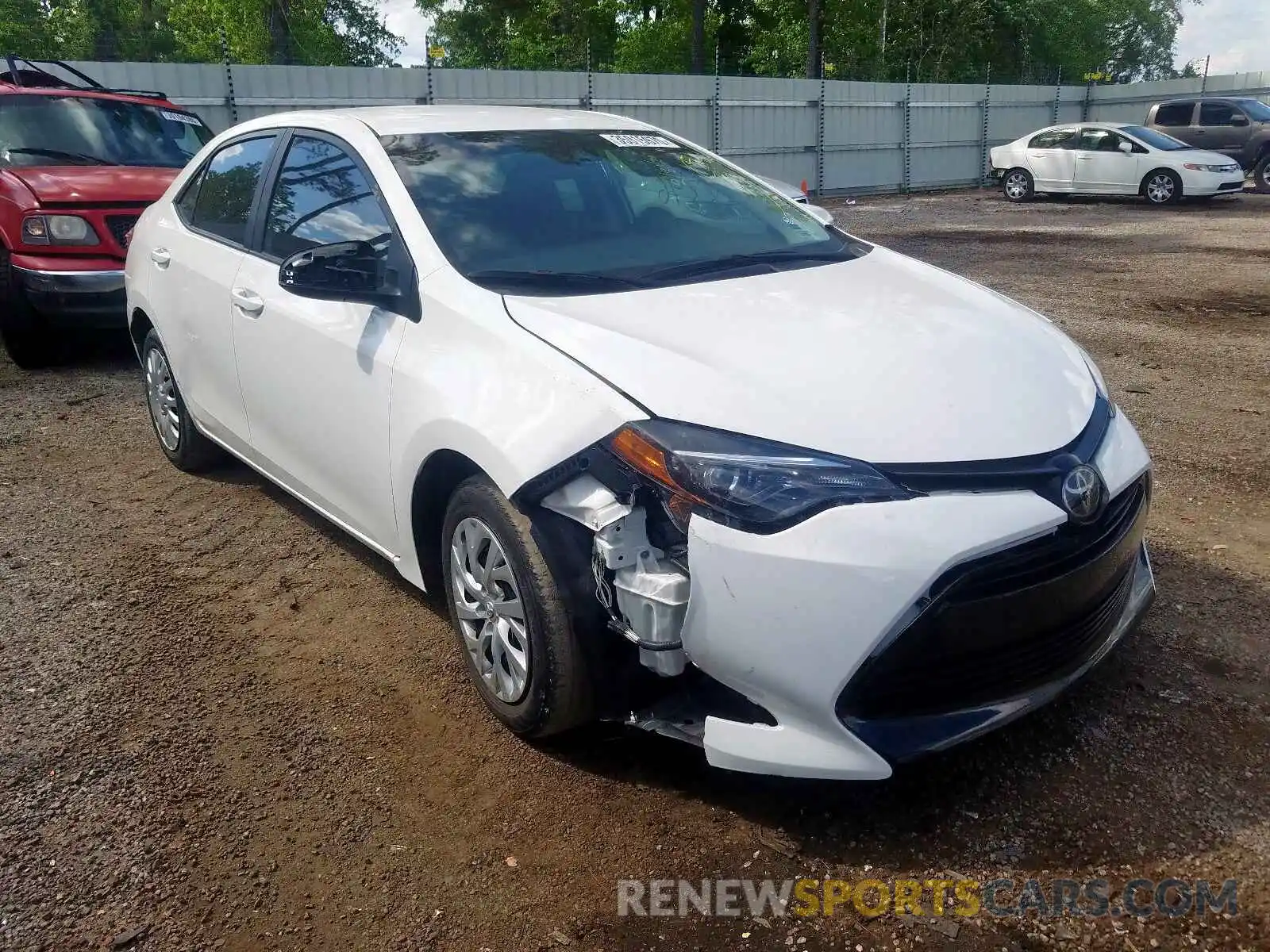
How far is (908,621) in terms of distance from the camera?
2.28 meters

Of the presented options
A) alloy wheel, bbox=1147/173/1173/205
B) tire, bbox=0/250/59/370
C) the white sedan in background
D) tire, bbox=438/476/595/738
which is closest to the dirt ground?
tire, bbox=438/476/595/738

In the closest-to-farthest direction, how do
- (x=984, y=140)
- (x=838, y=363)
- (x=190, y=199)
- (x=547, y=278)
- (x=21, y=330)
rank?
(x=838, y=363), (x=547, y=278), (x=190, y=199), (x=21, y=330), (x=984, y=140)

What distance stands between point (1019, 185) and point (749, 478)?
2080 centimetres

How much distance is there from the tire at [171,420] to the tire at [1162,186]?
18.6 meters

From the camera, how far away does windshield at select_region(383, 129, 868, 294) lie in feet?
10.6

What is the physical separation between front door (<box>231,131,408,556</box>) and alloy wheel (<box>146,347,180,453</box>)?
111 cm

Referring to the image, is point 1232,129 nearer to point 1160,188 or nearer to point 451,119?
point 1160,188

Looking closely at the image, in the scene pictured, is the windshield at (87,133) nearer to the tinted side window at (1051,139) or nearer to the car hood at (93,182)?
the car hood at (93,182)

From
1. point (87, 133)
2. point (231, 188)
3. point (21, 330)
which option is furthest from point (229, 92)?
point (231, 188)

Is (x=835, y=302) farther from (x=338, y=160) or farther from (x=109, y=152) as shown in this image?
(x=109, y=152)

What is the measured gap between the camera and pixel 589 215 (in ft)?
11.6

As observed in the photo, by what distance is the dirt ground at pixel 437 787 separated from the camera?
7.78 ft

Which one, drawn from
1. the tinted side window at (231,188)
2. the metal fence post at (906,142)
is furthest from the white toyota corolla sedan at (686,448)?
the metal fence post at (906,142)

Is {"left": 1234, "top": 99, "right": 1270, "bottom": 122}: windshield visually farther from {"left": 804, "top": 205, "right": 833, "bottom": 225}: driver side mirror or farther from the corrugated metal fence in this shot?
{"left": 804, "top": 205, "right": 833, "bottom": 225}: driver side mirror
